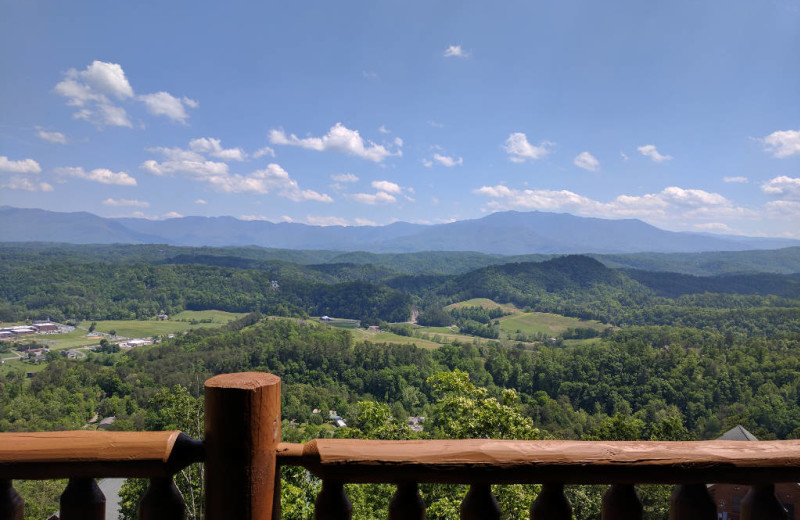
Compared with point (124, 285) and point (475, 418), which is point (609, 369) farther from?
point (124, 285)

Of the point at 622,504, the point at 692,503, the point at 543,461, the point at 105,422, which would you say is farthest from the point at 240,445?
the point at 105,422

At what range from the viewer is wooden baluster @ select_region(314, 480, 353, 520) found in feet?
4.03

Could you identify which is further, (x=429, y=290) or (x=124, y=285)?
(x=429, y=290)

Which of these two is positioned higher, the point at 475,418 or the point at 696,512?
the point at 696,512

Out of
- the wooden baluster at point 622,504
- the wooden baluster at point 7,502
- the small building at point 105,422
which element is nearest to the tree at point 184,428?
the wooden baluster at point 7,502

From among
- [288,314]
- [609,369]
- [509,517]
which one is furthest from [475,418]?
[288,314]

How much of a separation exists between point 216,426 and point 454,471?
674mm

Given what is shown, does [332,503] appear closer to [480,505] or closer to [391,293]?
[480,505]

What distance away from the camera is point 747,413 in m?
35.9

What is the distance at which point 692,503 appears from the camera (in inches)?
51.3

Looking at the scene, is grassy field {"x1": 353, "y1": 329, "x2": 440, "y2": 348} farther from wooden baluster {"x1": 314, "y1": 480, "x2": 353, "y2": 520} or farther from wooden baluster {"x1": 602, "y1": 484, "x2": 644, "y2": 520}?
wooden baluster {"x1": 314, "y1": 480, "x2": 353, "y2": 520}

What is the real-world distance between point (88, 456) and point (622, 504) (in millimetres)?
1572

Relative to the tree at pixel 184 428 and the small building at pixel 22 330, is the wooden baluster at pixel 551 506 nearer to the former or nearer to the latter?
the tree at pixel 184 428

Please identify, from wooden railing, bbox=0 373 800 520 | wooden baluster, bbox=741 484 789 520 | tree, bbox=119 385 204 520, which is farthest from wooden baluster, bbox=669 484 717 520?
tree, bbox=119 385 204 520
